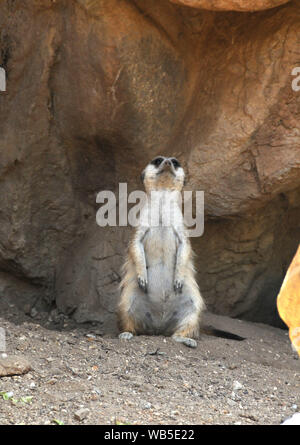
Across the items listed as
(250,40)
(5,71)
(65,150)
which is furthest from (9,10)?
(250,40)

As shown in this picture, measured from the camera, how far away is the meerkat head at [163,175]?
190 inches

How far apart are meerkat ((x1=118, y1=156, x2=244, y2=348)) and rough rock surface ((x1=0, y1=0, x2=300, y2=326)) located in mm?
321

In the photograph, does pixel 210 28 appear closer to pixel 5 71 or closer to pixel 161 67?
pixel 161 67

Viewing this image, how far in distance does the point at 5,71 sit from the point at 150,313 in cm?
220

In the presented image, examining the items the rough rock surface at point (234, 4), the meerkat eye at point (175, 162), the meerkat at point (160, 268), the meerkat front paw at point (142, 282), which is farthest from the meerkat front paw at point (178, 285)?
the rough rock surface at point (234, 4)

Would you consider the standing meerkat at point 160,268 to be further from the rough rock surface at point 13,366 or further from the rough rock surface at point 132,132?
the rough rock surface at point 13,366

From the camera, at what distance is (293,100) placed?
4.71 metres

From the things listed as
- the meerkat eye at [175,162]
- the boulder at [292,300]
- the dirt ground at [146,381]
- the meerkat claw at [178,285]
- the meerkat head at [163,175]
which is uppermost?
the meerkat eye at [175,162]

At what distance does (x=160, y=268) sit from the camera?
5012 mm

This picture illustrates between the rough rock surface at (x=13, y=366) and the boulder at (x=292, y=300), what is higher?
the boulder at (x=292, y=300)

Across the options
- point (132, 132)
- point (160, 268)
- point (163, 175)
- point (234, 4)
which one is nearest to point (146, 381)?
point (160, 268)

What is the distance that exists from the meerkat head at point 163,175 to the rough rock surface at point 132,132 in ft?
0.76

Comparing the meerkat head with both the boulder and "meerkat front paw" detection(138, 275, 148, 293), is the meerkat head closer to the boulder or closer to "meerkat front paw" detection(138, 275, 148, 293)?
"meerkat front paw" detection(138, 275, 148, 293)

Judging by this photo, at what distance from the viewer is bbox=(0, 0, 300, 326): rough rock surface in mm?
4660
